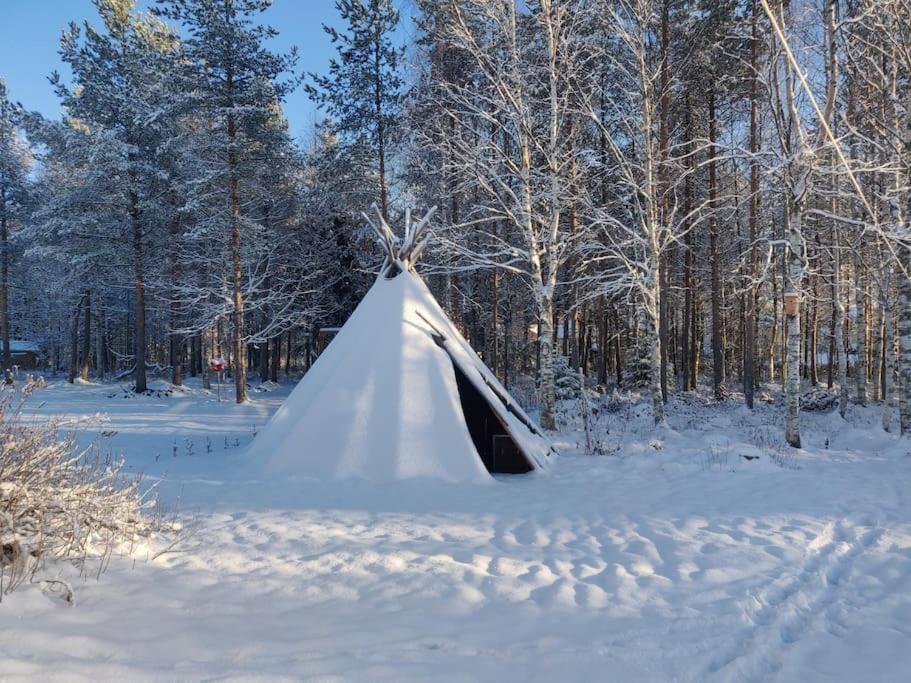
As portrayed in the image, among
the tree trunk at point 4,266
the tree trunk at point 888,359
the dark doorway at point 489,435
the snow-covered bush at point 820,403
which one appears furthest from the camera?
the tree trunk at point 4,266

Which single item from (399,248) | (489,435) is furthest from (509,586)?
(399,248)

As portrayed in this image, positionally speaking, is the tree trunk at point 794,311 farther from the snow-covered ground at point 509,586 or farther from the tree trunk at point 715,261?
the tree trunk at point 715,261

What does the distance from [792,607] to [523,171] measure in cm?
946

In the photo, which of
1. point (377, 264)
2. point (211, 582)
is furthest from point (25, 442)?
point (377, 264)

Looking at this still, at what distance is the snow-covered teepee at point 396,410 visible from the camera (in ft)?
25.6

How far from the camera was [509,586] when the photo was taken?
4254 mm

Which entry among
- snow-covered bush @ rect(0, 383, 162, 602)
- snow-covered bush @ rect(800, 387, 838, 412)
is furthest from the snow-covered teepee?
snow-covered bush @ rect(800, 387, 838, 412)

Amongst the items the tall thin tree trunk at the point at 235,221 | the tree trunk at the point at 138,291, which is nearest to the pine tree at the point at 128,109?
the tree trunk at the point at 138,291

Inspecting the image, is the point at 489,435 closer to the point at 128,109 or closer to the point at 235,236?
the point at 235,236

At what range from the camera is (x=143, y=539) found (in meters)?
4.89

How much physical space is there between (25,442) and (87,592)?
3.99 ft

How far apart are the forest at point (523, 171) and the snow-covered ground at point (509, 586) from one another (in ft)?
16.4

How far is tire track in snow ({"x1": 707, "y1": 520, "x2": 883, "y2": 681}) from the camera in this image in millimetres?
3166

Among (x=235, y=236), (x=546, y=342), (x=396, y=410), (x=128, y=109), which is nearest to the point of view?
(x=396, y=410)
